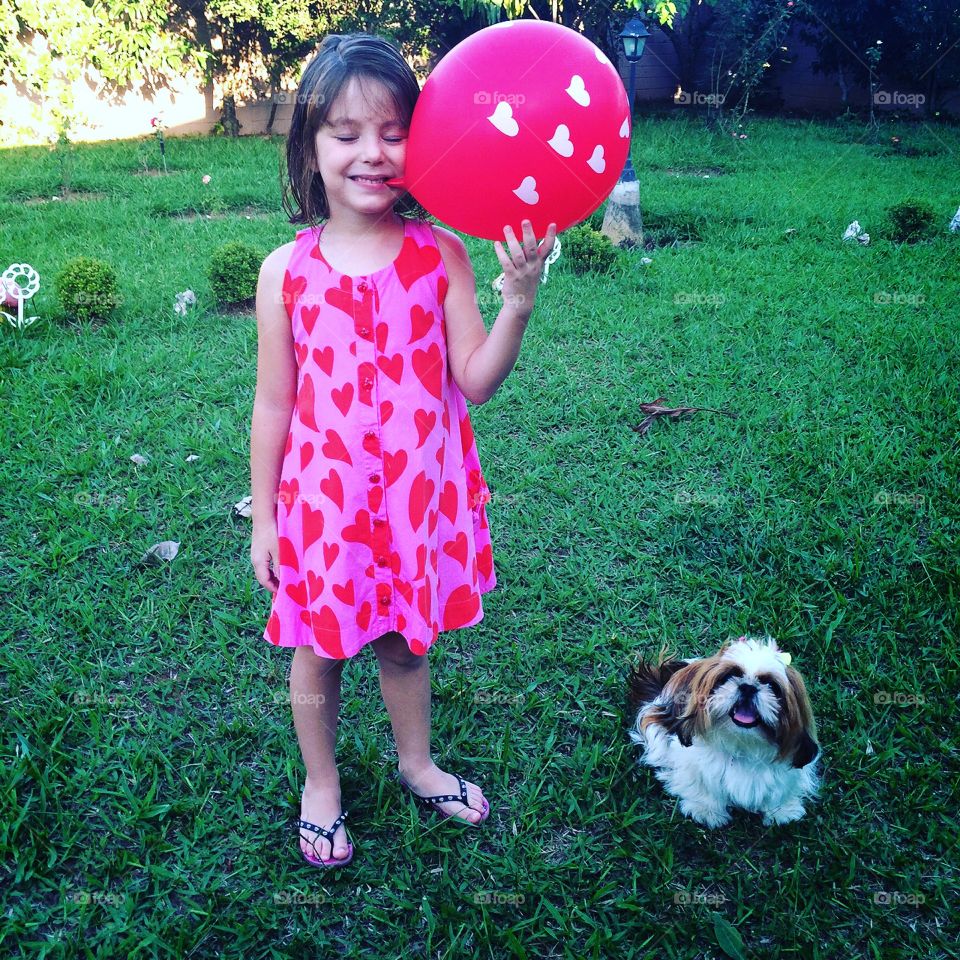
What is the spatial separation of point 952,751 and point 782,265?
14.6 ft

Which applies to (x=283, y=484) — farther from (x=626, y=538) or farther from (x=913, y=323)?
(x=913, y=323)

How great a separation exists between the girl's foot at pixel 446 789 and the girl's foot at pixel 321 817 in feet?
0.67

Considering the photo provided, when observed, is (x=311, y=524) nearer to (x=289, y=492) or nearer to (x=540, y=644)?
(x=289, y=492)

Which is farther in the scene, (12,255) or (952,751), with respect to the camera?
(12,255)

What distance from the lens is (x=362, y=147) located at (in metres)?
1.46

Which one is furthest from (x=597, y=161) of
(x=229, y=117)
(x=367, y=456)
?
Answer: (x=229, y=117)

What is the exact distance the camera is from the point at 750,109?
13.5 metres

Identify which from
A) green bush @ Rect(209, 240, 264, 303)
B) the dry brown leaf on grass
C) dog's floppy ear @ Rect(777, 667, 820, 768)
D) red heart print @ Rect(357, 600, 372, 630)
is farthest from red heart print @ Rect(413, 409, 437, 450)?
green bush @ Rect(209, 240, 264, 303)

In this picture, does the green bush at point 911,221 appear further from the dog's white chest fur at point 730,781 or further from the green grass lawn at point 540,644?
the dog's white chest fur at point 730,781

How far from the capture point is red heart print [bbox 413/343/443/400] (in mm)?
1594

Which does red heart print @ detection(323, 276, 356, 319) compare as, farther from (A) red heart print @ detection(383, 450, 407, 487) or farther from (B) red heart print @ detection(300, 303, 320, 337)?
(A) red heart print @ detection(383, 450, 407, 487)

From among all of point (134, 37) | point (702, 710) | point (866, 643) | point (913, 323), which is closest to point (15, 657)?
point (702, 710)

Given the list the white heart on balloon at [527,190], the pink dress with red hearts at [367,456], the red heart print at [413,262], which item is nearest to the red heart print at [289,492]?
the pink dress with red hearts at [367,456]

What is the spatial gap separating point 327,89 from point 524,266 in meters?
0.48
